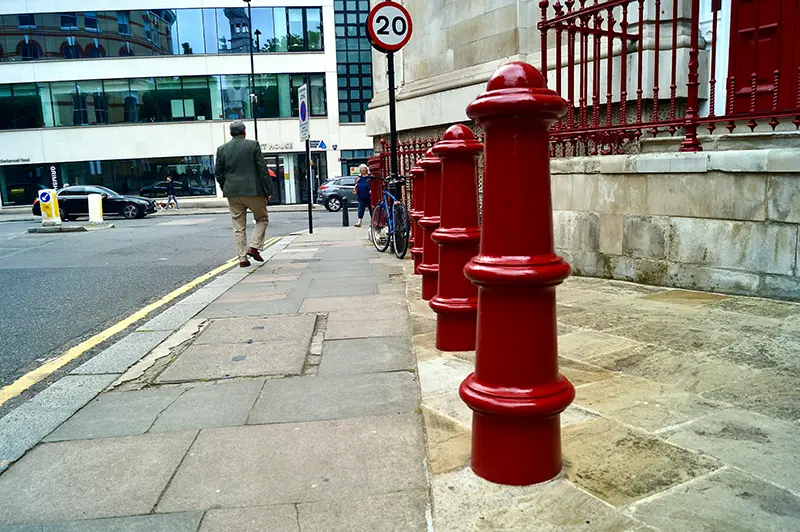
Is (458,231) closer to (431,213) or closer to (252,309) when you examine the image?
(431,213)

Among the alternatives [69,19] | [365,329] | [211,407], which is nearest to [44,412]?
[211,407]

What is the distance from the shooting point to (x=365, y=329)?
14.7 feet

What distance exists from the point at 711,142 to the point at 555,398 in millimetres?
4648

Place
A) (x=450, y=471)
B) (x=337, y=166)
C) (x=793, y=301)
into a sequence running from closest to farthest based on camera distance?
1. (x=450, y=471)
2. (x=793, y=301)
3. (x=337, y=166)

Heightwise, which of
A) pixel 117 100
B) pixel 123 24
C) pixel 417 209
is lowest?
pixel 417 209

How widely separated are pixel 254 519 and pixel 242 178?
269 inches

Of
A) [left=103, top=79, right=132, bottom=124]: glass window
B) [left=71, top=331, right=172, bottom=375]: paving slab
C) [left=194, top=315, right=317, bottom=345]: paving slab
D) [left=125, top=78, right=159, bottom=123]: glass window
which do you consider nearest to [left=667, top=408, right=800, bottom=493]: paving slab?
[left=194, top=315, right=317, bottom=345]: paving slab

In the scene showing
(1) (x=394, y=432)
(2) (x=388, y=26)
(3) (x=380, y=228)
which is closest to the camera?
(1) (x=394, y=432)

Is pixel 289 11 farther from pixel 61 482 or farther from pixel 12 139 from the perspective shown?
pixel 61 482

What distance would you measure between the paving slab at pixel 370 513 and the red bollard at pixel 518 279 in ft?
1.03

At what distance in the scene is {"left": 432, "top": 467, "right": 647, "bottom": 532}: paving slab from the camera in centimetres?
178

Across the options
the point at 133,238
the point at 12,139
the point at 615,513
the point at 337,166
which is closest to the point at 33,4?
the point at 12,139

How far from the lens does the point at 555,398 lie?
1.92 meters

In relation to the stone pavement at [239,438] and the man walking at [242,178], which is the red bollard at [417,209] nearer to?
the stone pavement at [239,438]
